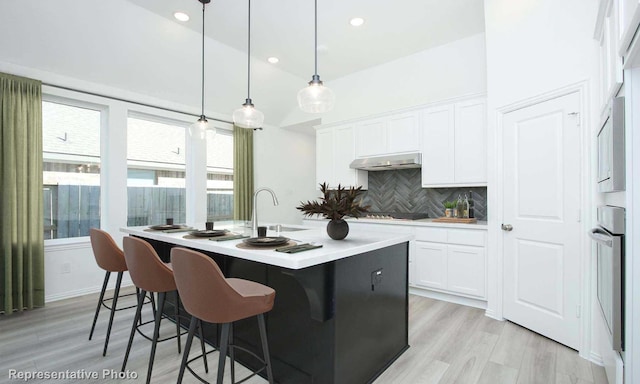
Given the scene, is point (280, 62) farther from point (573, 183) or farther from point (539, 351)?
point (539, 351)

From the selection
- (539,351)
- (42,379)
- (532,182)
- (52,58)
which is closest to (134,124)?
(52,58)

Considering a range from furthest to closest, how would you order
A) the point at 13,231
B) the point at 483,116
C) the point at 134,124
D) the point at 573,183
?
1. the point at 134,124
2. the point at 483,116
3. the point at 13,231
4. the point at 573,183

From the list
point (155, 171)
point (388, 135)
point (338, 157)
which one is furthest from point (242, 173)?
point (388, 135)

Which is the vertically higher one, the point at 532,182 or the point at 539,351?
the point at 532,182

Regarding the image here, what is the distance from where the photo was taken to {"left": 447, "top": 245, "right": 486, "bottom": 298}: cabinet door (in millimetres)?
3408

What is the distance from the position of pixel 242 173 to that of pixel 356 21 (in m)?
3.03

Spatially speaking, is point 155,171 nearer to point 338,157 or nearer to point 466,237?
point 338,157

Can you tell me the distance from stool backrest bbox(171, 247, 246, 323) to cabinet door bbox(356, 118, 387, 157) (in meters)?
3.55

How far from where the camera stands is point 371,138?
15.5ft

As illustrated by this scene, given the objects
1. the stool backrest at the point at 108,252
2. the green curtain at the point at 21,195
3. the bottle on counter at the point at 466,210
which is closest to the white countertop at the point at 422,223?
the bottle on counter at the point at 466,210

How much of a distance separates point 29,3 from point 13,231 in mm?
2235

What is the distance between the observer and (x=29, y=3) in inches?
115

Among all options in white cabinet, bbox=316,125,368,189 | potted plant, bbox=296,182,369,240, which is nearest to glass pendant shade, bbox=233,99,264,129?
potted plant, bbox=296,182,369,240

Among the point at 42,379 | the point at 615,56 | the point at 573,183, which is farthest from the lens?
the point at 573,183
